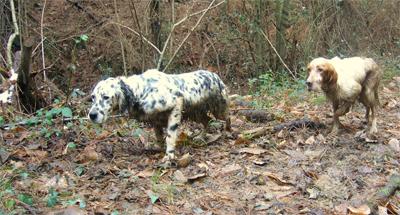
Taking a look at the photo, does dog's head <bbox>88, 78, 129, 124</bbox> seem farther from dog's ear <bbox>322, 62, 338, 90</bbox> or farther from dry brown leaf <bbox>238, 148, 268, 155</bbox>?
dog's ear <bbox>322, 62, 338, 90</bbox>

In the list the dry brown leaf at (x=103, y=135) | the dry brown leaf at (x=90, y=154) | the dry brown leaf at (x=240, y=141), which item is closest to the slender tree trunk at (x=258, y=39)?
the dry brown leaf at (x=240, y=141)

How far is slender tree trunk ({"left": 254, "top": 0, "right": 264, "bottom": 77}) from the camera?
35.1 ft

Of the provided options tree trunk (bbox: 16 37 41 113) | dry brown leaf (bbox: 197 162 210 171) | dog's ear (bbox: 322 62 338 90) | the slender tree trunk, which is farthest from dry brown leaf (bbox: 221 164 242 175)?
the slender tree trunk

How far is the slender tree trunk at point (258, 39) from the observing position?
10.7m

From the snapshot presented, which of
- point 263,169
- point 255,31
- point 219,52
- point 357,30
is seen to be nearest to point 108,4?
point 219,52

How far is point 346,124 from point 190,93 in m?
3.23

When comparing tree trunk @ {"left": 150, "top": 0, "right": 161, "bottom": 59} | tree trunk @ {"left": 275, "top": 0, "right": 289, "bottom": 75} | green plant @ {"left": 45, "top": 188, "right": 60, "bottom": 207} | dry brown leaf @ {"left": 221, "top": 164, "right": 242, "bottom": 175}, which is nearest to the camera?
green plant @ {"left": 45, "top": 188, "right": 60, "bottom": 207}

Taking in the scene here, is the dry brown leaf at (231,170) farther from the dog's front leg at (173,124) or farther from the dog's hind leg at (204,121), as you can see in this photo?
the dog's hind leg at (204,121)

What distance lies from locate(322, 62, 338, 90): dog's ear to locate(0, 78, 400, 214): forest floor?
89 centimetres

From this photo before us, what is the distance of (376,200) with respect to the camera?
3.50 meters

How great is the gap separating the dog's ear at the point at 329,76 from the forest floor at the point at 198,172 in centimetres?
89

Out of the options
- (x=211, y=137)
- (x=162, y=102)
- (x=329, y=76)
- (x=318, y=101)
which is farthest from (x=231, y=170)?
(x=318, y=101)

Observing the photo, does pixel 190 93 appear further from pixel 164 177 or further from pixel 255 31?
pixel 255 31

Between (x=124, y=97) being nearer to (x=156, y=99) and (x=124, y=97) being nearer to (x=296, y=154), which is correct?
(x=156, y=99)
